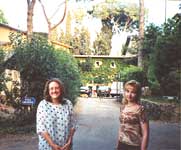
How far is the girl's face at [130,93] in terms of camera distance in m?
4.41

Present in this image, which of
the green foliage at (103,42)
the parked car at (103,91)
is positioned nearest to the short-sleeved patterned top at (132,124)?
the parked car at (103,91)

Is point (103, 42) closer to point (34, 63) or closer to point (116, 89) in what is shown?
point (116, 89)

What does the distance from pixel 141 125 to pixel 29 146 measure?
232 inches

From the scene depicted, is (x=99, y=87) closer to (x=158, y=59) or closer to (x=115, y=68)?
(x=115, y=68)

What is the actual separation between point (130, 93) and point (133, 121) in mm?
259

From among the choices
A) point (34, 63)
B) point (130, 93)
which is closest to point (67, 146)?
point (130, 93)

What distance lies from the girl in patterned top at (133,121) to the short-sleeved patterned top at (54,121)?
538 mm

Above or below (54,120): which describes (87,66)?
above

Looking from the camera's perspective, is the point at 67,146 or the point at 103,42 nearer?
the point at 67,146

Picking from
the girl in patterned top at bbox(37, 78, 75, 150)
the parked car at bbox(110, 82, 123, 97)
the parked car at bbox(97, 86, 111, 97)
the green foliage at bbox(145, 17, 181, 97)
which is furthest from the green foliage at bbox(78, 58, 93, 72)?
the girl in patterned top at bbox(37, 78, 75, 150)

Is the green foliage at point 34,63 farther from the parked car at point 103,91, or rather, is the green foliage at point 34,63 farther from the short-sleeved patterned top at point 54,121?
the parked car at point 103,91

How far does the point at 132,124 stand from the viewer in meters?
4.42

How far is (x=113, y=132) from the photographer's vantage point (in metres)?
12.9

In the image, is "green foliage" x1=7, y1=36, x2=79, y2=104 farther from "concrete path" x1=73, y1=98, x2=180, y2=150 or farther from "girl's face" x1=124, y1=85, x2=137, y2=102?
"girl's face" x1=124, y1=85, x2=137, y2=102
